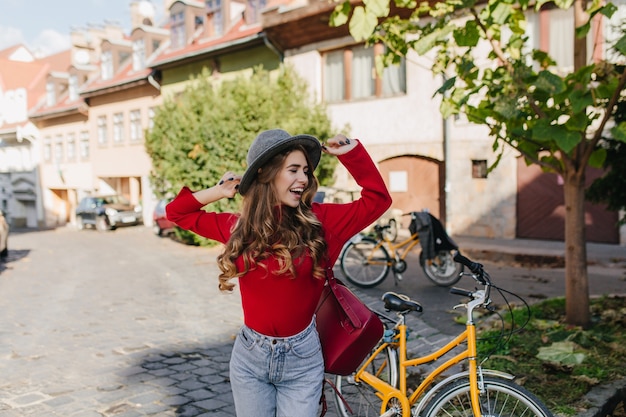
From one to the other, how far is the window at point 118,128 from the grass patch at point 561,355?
28.4 meters

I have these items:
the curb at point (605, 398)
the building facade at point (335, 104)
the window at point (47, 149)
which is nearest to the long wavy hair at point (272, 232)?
the curb at point (605, 398)

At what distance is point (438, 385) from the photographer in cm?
301

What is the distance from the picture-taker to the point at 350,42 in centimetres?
1875

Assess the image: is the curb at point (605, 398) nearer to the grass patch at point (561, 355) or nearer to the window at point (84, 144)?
the grass patch at point (561, 355)

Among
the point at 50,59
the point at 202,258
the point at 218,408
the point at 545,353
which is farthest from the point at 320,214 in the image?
the point at 50,59

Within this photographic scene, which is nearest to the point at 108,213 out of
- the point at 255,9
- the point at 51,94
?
the point at 255,9

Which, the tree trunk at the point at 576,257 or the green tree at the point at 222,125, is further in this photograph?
the green tree at the point at 222,125

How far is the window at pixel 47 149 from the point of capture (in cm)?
3847

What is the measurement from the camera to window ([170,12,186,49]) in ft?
88.6

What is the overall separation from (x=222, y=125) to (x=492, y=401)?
1382 cm

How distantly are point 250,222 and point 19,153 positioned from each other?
4391 centimetres

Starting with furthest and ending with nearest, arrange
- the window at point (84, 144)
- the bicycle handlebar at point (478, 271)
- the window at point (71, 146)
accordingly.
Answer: the window at point (71, 146)
the window at point (84, 144)
the bicycle handlebar at point (478, 271)

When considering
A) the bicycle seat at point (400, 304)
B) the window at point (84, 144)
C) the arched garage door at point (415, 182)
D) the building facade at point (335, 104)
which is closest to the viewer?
the bicycle seat at point (400, 304)

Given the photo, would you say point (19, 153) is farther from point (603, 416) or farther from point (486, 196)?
point (603, 416)
